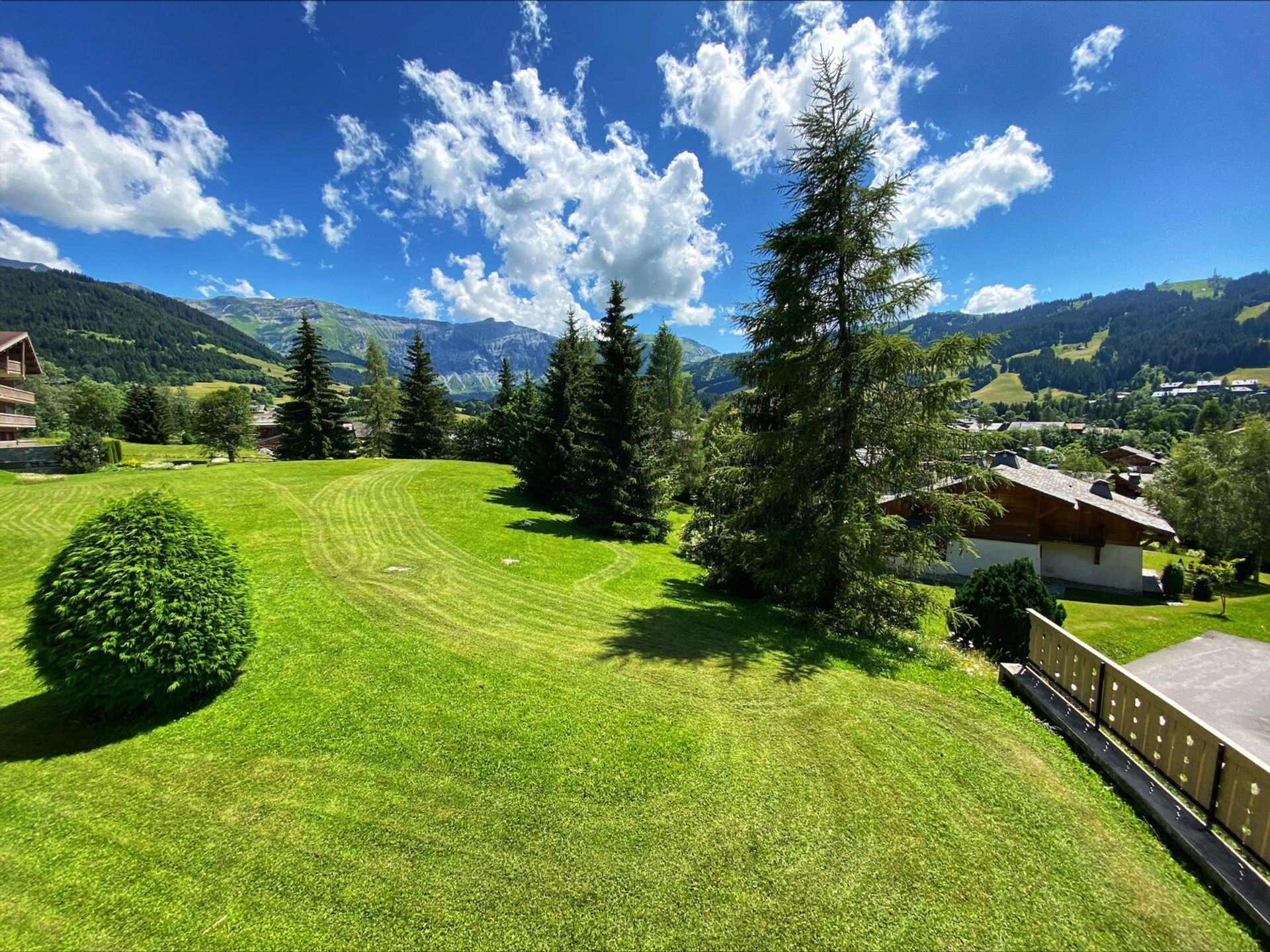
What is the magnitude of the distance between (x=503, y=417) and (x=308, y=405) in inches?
567

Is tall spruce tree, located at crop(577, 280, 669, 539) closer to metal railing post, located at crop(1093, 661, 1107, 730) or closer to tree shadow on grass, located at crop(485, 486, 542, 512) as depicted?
tree shadow on grass, located at crop(485, 486, 542, 512)

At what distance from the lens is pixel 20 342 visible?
28.0m

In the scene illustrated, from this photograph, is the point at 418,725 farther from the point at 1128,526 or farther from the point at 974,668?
the point at 1128,526

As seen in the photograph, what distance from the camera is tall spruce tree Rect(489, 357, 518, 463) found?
128 ft

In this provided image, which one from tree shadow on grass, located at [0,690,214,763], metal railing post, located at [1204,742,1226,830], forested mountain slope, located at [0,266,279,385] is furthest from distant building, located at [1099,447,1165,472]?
forested mountain slope, located at [0,266,279,385]

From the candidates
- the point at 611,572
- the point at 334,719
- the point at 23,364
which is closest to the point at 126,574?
the point at 334,719

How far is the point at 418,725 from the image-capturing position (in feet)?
18.8

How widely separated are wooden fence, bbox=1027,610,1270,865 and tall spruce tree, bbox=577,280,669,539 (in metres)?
14.1

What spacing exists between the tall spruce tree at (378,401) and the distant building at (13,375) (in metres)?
18.4

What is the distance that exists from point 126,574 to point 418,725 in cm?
379

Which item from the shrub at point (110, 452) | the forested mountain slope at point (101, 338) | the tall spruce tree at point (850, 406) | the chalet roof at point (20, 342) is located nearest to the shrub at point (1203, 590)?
the tall spruce tree at point (850, 406)

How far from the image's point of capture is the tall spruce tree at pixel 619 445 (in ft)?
64.5

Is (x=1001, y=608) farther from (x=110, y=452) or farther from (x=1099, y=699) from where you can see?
(x=110, y=452)

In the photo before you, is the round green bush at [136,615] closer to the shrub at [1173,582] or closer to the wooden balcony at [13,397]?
the wooden balcony at [13,397]
